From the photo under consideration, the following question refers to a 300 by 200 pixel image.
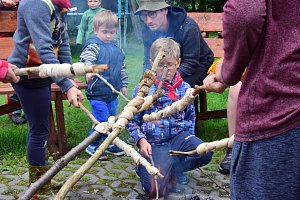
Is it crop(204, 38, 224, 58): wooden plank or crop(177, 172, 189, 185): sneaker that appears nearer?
crop(177, 172, 189, 185): sneaker

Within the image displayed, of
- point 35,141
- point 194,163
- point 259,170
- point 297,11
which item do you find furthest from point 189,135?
point 297,11

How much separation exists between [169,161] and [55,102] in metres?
1.41

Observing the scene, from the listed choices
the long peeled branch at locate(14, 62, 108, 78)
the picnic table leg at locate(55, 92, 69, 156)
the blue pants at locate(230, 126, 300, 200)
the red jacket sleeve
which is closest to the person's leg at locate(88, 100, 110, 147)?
the picnic table leg at locate(55, 92, 69, 156)

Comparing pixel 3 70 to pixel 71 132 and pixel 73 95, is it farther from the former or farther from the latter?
pixel 71 132

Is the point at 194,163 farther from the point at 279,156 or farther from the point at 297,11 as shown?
the point at 297,11

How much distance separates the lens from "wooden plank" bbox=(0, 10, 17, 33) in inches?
179

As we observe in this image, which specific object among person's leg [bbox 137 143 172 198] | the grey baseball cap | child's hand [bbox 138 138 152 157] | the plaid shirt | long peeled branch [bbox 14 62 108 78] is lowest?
person's leg [bbox 137 143 172 198]

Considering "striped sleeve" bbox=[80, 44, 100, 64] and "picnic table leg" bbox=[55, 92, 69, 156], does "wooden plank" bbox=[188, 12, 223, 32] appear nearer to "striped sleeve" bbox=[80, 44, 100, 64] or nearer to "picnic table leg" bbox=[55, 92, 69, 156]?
"striped sleeve" bbox=[80, 44, 100, 64]

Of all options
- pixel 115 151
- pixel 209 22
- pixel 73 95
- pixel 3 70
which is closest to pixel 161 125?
pixel 73 95

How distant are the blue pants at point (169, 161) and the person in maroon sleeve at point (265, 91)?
5.66 feet

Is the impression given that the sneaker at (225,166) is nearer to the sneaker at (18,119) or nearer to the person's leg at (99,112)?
the person's leg at (99,112)

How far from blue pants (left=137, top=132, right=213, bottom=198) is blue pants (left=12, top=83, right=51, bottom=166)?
713 mm

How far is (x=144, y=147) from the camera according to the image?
11.2 ft

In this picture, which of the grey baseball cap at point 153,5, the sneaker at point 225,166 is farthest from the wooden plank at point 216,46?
the sneaker at point 225,166
